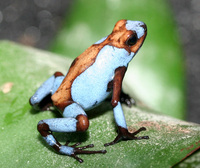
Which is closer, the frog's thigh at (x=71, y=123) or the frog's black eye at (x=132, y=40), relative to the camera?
the frog's thigh at (x=71, y=123)

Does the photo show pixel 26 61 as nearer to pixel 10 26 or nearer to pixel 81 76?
pixel 81 76

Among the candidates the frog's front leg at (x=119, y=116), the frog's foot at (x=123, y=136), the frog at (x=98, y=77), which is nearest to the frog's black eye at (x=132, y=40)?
the frog at (x=98, y=77)

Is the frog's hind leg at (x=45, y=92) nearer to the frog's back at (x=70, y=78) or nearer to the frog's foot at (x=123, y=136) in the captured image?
the frog's back at (x=70, y=78)

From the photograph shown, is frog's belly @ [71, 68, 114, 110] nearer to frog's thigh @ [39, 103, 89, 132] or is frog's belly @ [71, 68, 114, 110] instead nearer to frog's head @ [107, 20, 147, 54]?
frog's thigh @ [39, 103, 89, 132]

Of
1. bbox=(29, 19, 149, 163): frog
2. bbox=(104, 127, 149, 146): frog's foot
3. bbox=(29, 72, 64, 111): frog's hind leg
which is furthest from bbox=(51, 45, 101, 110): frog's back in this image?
bbox=(104, 127, 149, 146): frog's foot

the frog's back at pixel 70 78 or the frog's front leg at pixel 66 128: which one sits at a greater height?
the frog's back at pixel 70 78

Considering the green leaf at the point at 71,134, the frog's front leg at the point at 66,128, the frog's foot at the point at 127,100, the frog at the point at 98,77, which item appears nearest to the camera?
the green leaf at the point at 71,134
